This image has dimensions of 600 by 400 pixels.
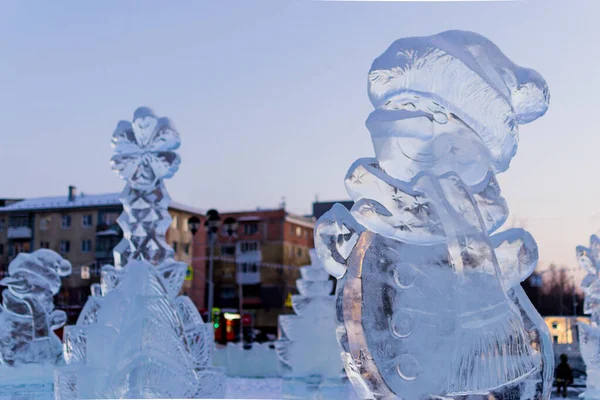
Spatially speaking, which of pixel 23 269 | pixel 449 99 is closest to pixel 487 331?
pixel 449 99

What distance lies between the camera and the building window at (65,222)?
40188mm

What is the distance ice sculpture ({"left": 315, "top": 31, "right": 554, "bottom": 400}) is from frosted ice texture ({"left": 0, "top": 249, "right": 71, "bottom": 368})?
5000 millimetres

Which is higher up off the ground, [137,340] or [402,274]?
[402,274]

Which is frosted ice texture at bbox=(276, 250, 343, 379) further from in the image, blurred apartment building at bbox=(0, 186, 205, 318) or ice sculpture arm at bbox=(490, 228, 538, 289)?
blurred apartment building at bbox=(0, 186, 205, 318)

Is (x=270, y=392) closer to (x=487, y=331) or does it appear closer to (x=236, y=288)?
(x=487, y=331)

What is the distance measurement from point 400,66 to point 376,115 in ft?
0.78

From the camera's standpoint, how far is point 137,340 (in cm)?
512

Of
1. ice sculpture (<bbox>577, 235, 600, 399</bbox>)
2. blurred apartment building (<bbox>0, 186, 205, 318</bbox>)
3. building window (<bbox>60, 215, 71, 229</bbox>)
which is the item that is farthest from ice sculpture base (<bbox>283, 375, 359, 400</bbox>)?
building window (<bbox>60, 215, 71, 229</bbox>)

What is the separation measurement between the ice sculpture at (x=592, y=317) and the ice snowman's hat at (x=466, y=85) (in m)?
5.26

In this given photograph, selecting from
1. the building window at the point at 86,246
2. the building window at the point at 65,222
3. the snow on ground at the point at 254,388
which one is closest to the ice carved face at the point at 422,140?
the snow on ground at the point at 254,388

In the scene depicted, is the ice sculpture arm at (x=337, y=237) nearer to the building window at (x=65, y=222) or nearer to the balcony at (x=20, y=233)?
the building window at (x=65, y=222)

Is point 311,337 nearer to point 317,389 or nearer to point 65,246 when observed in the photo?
point 317,389

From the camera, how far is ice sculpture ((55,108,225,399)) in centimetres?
498

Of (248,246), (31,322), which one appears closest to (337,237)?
(31,322)
